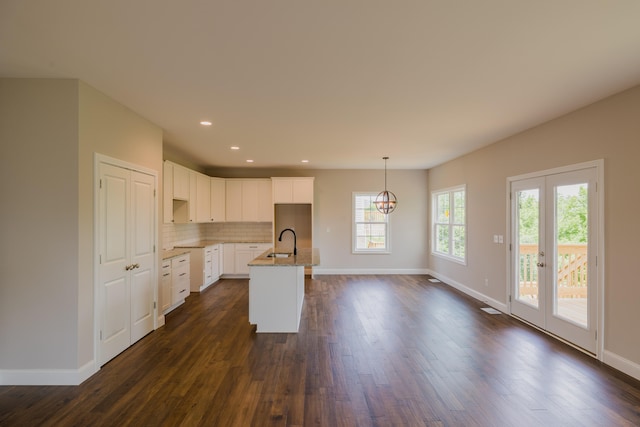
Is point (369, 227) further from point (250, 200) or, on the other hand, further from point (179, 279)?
point (179, 279)

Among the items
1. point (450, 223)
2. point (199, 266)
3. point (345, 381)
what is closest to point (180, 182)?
point (199, 266)

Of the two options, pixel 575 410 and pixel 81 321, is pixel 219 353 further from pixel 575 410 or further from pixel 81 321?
pixel 575 410

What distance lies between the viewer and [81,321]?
2793mm

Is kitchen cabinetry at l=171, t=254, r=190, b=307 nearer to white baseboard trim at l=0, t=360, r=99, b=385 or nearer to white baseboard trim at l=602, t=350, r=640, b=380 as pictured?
white baseboard trim at l=0, t=360, r=99, b=385

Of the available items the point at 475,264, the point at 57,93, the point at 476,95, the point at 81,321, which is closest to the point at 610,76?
the point at 476,95

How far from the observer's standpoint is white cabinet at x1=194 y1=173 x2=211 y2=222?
21.5 feet

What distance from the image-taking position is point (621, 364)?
9.74 feet

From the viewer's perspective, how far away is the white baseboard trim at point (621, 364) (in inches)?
112

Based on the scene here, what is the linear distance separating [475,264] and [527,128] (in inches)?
102

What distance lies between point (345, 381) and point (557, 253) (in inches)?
121

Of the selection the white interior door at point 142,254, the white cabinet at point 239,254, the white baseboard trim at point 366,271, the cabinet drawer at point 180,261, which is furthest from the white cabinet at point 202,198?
the white baseboard trim at point 366,271

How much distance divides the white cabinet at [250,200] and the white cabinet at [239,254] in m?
0.64

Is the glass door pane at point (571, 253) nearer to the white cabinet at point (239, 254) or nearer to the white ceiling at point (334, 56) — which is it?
the white ceiling at point (334, 56)

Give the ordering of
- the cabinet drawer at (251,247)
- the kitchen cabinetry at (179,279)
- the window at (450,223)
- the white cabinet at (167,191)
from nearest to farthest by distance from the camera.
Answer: the kitchen cabinetry at (179,279), the white cabinet at (167,191), the window at (450,223), the cabinet drawer at (251,247)
